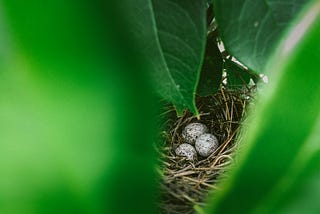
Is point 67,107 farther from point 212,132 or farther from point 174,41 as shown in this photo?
point 212,132

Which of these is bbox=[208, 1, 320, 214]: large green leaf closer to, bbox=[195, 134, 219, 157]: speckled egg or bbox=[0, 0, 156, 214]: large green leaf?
bbox=[0, 0, 156, 214]: large green leaf

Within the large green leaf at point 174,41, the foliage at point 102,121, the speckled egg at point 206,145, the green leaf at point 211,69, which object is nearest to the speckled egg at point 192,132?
the speckled egg at point 206,145

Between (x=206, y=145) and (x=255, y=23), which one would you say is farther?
(x=206, y=145)

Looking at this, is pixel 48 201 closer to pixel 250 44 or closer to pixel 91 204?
pixel 91 204

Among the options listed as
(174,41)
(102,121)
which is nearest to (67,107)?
(102,121)

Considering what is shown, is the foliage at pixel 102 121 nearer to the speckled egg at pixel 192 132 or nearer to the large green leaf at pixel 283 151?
the large green leaf at pixel 283 151
